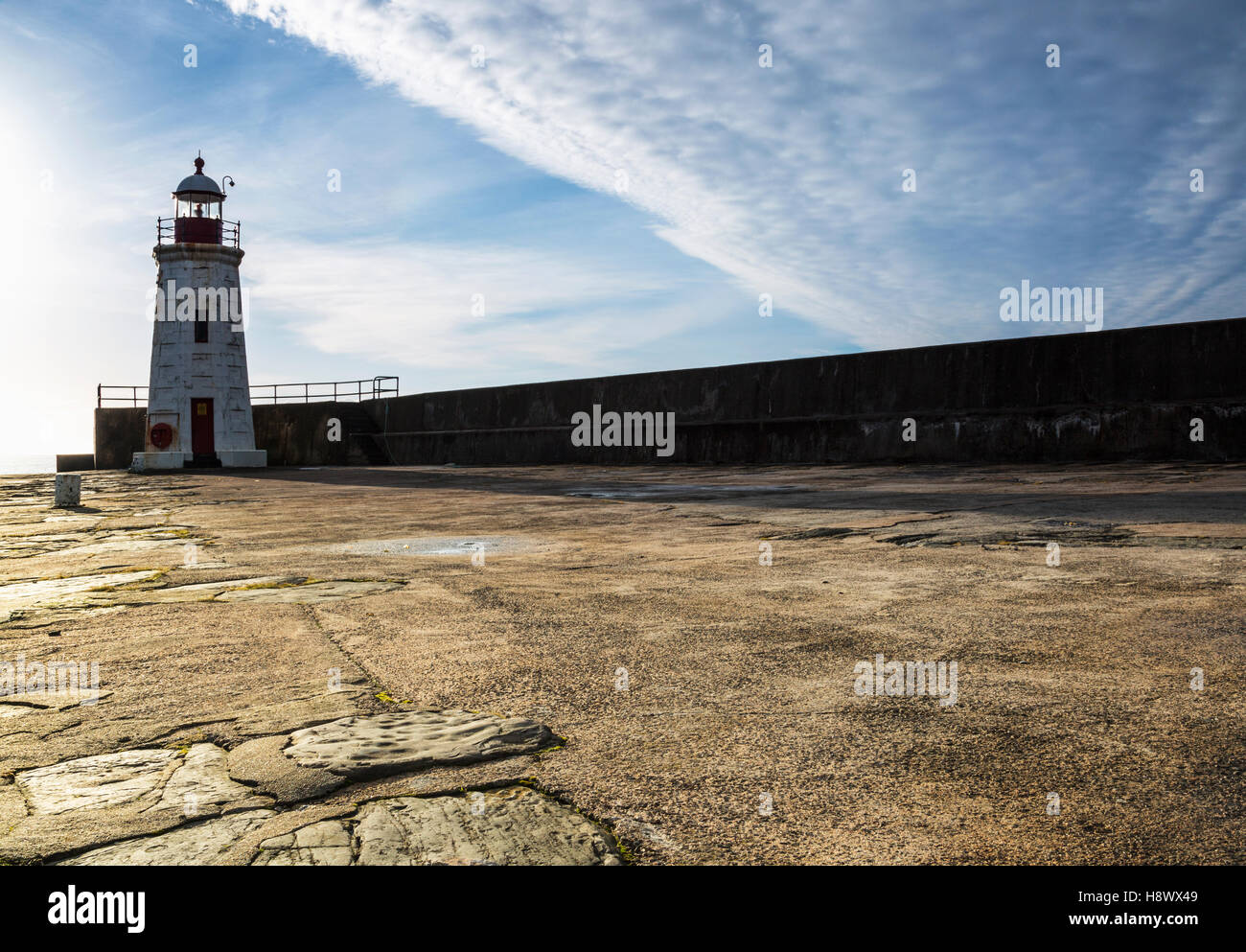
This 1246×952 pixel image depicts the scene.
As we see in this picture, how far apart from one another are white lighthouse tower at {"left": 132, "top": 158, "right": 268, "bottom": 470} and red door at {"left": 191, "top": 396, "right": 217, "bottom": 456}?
2 cm

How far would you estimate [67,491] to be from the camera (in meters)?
10.2

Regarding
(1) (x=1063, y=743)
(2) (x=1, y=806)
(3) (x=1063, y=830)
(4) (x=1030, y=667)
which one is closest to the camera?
(3) (x=1063, y=830)

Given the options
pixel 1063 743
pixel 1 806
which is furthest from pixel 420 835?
pixel 1063 743

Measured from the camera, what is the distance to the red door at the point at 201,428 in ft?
77.4

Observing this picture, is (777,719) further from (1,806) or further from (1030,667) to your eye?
(1,806)

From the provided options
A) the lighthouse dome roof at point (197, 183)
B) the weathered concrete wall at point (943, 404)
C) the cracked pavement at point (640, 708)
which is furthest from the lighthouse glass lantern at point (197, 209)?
the cracked pavement at point (640, 708)

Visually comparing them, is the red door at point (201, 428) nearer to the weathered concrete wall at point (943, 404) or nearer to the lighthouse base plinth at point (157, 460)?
the lighthouse base plinth at point (157, 460)

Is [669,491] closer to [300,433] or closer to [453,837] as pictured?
[453,837]

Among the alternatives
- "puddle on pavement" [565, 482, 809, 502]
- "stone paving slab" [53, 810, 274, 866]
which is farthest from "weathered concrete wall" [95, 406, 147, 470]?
"stone paving slab" [53, 810, 274, 866]

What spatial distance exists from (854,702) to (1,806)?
1.70m

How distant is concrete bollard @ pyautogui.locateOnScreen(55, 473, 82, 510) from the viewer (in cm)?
1012

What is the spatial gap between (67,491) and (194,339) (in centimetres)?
1471

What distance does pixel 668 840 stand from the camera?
1.42m
